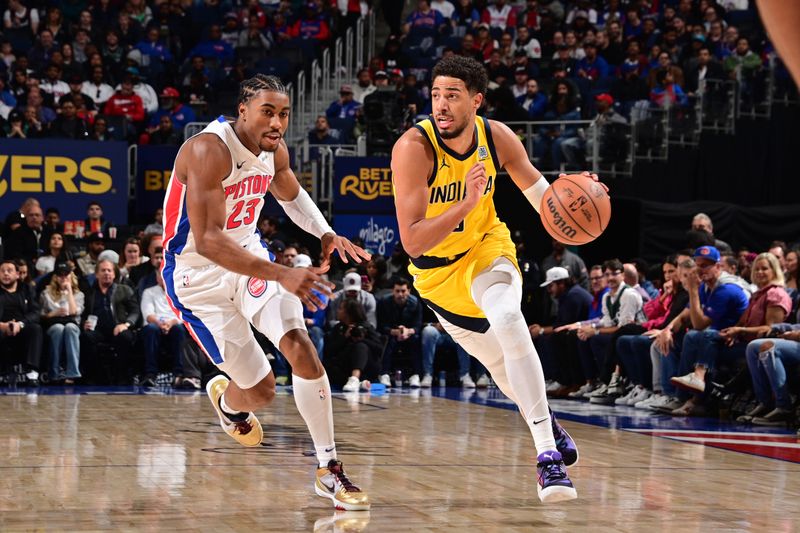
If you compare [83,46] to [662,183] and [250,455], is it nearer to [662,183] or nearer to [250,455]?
[662,183]

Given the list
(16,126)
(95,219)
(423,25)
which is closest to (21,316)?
(95,219)

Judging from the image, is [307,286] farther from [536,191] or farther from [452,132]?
[536,191]

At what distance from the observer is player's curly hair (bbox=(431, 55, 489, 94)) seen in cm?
493

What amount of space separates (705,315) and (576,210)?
490 centimetres

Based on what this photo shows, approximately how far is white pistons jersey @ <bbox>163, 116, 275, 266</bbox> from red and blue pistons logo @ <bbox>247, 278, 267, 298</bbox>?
0.22m

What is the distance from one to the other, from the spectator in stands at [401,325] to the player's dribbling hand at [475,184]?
818cm

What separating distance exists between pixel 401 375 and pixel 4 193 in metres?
5.37

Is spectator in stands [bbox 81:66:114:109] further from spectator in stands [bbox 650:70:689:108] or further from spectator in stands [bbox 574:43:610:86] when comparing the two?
spectator in stands [bbox 650:70:689:108]

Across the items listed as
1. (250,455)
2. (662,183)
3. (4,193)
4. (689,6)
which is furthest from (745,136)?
(250,455)

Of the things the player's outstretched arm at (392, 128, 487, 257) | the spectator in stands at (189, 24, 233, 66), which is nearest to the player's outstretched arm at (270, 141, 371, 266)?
the player's outstretched arm at (392, 128, 487, 257)

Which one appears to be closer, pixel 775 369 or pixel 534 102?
pixel 775 369

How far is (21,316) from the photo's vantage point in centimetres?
1165

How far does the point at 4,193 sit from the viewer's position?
44.4 ft

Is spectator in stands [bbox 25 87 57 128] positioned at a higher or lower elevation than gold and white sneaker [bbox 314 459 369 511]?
higher
